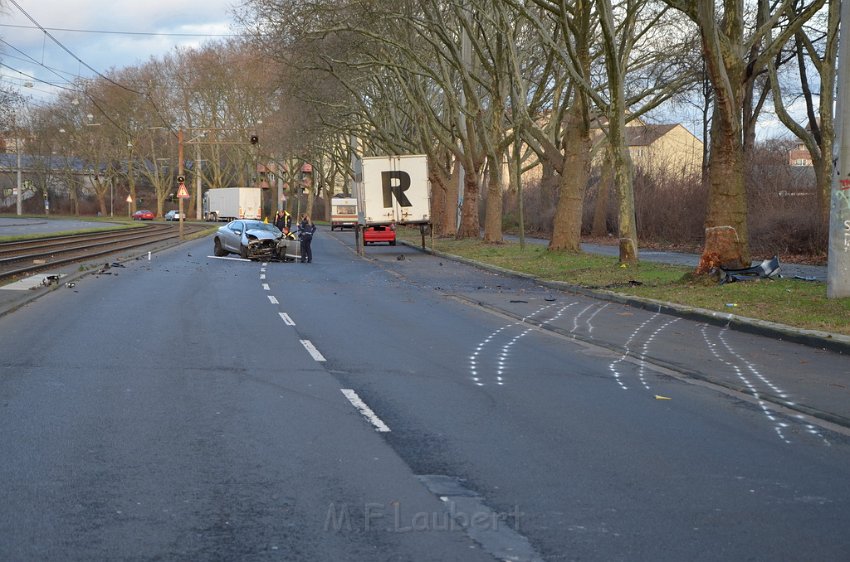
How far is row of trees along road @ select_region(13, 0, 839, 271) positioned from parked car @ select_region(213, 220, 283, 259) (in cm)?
615

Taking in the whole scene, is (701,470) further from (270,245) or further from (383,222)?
(383,222)

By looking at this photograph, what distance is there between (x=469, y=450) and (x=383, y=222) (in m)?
32.9

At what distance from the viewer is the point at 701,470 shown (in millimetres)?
6777

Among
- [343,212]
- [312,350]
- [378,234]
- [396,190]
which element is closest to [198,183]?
[343,212]

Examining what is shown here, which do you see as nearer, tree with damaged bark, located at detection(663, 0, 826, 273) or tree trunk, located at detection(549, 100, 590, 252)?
tree with damaged bark, located at detection(663, 0, 826, 273)

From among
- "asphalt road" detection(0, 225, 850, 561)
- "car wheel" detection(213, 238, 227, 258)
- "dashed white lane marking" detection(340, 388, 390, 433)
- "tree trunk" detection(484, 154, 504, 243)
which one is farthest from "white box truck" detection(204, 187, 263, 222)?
"dashed white lane marking" detection(340, 388, 390, 433)

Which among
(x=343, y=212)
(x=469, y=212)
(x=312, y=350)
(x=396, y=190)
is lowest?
(x=312, y=350)

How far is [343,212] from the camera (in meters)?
80.0

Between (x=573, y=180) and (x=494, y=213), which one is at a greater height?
(x=573, y=180)

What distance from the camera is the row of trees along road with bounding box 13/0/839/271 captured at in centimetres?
2041

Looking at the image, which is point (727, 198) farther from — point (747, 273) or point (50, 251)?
point (50, 251)

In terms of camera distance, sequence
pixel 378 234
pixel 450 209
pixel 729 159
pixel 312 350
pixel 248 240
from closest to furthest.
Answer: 1. pixel 312 350
2. pixel 729 159
3. pixel 248 240
4. pixel 378 234
5. pixel 450 209

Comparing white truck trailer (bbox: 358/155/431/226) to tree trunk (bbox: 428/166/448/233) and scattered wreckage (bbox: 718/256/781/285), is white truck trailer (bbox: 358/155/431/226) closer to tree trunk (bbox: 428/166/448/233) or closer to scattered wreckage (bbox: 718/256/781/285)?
tree trunk (bbox: 428/166/448/233)

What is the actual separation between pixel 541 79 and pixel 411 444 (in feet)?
102
